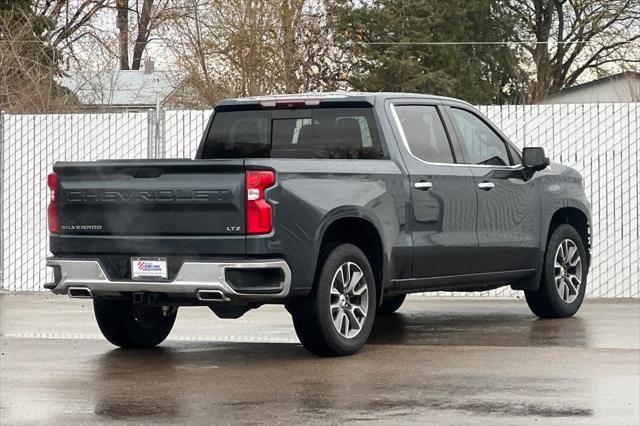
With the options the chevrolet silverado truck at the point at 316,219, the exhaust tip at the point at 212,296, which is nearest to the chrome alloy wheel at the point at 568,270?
the chevrolet silverado truck at the point at 316,219

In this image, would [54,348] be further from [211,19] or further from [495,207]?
[211,19]

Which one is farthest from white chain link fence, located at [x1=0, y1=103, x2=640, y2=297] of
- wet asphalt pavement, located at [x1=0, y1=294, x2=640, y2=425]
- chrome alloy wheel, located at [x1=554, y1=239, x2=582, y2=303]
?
chrome alloy wheel, located at [x1=554, y1=239, x2=582, y2=303]

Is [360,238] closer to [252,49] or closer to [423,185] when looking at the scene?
[423,185]

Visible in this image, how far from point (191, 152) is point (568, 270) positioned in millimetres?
5546

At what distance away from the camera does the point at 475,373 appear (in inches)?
393

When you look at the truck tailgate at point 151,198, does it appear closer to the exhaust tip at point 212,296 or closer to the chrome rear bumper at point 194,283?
the chrome rear bumper at point 194,283

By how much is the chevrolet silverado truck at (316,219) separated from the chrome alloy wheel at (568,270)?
0.08 ft

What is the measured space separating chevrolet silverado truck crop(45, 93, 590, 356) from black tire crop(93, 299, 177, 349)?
0.04 feet

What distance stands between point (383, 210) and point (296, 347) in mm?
1253

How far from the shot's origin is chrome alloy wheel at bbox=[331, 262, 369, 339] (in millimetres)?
11125

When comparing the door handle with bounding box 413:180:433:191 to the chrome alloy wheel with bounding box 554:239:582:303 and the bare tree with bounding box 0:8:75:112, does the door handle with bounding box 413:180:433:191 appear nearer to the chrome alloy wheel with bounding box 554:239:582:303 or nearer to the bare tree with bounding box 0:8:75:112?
the chrome alloy wheel with bounding box 554:239:582:303

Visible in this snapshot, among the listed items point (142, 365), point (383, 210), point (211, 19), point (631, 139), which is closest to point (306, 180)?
point (383, 210)

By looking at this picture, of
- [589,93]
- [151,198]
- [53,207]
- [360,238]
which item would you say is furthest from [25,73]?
[589,93]

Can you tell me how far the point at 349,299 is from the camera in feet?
37.0
